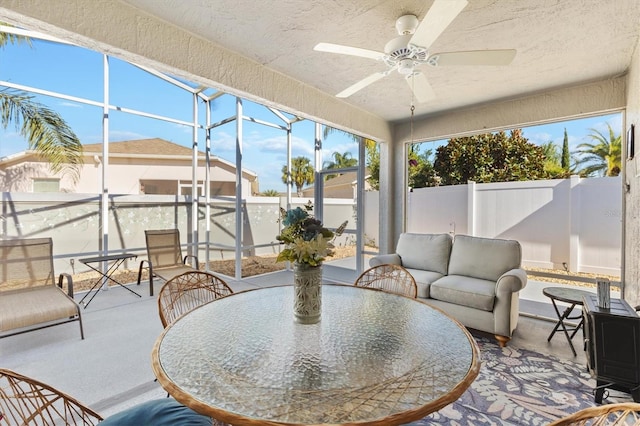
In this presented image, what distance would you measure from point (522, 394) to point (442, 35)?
2786 millimetres

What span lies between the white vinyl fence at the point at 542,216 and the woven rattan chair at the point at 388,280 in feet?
8.22

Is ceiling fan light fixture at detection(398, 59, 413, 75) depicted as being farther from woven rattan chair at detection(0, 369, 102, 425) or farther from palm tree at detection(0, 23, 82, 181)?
palm tree at detection(0, 23, 82, 181)

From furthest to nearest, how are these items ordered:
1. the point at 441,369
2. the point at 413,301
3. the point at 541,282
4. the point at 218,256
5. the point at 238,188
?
the point at 218,256 → the point at 238,188 → the point at 541,282 → the point at 413,301 → the point at 441,369

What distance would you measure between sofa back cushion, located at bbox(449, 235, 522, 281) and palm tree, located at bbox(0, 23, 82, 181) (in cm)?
552

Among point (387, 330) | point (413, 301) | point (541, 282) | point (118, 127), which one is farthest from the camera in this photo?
point (118, 127)

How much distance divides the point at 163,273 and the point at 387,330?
3.97 meters

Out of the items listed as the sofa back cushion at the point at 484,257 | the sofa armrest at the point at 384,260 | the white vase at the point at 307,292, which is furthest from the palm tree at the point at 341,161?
the white vase at the point at 307,292

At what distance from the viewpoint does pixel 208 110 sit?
5871 mm

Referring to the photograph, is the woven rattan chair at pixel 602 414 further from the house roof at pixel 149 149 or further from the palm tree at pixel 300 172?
the palm tree at pixel 300 172

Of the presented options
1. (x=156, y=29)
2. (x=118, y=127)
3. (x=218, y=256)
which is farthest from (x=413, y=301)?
(x=118, y=127)

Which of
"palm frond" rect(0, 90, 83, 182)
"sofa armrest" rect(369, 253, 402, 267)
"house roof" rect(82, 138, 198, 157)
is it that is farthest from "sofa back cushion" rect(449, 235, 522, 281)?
"palm frond" rect(0, 90, 83, 182)

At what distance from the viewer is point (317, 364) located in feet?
3.66

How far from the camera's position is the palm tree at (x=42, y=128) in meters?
3.97

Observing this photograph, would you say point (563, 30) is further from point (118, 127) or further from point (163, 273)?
point (118, 127)
